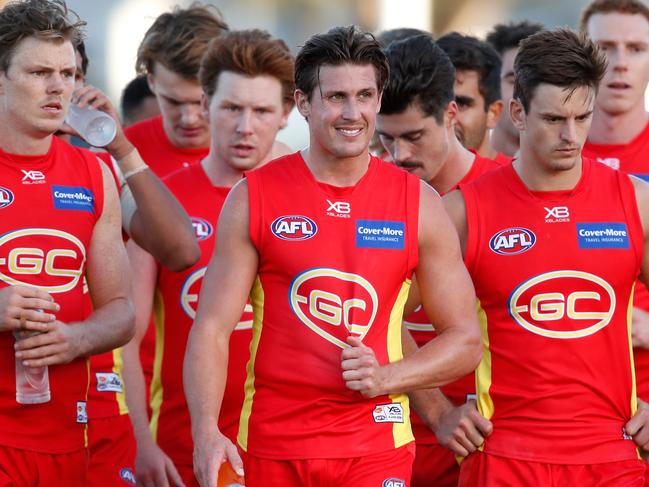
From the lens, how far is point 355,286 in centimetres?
575

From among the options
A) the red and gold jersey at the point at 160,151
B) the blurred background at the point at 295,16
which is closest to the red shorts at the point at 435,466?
the red and gold jersey at the point at 160,151

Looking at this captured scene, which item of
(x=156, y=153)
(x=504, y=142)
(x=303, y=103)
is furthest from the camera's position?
(x=504, y=142)

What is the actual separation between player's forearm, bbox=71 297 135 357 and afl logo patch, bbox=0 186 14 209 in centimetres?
58

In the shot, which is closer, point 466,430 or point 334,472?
point 334,472

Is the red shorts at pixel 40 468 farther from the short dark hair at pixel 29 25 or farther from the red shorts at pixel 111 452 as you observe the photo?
the short dark hair at pixel 29 25

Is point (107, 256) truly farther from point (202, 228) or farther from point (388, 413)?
point (388, 413)

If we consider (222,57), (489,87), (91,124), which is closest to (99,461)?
(91,124)

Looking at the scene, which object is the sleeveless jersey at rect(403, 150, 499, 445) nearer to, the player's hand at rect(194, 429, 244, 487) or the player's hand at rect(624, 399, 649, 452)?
the player's hand at rect(624, 399, 649, 452)

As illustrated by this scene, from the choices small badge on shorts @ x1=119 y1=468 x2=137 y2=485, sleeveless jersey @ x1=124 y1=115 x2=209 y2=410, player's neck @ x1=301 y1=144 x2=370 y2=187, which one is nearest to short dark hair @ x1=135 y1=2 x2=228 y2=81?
sleeveless jersey @ x1=124 y1=115 x2=209 y2=410

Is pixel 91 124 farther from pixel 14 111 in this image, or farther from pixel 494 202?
pixel 494 202

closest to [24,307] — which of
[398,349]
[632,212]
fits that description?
[398,349]

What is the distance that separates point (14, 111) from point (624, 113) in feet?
11.3

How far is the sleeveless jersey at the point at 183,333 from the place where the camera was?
724 cm

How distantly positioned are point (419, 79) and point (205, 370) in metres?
2.18
